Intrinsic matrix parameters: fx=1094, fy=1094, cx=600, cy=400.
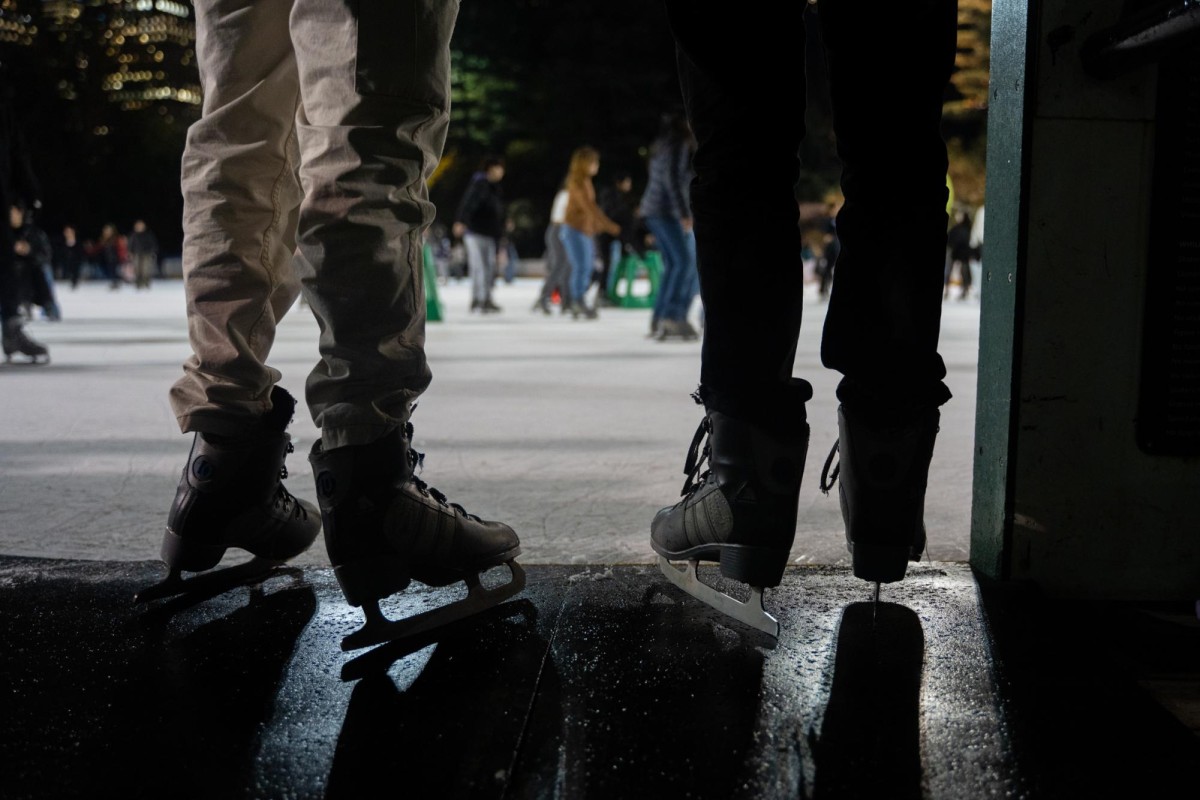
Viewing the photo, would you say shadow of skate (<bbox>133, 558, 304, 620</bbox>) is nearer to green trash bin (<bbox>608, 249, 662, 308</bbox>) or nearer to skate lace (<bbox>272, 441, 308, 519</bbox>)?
skate lace (<bbox>272, 441, 308, 519</bbox>)

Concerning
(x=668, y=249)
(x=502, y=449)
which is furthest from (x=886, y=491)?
(x=668, y=249)

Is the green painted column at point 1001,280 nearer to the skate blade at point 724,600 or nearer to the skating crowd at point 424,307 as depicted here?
the skating crowd at point 424,307

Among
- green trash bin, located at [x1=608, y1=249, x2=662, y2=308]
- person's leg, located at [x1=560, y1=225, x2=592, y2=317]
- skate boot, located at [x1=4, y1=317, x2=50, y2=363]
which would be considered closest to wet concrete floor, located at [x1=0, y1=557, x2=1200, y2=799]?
skate boot, located at [x1=4, y1=317, x2=50, y2=363]

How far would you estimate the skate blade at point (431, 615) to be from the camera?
1460mm

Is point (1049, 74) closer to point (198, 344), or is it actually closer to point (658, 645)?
point (658, 645)

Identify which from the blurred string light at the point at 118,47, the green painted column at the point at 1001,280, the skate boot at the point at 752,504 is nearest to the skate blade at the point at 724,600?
the skate boot at the point at 752,504

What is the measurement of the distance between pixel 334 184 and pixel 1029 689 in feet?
3.55

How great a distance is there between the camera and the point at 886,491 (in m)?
1.52

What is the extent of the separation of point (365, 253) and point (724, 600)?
71 centimetres

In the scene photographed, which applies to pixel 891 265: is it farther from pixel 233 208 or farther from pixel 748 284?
pixel 233 208

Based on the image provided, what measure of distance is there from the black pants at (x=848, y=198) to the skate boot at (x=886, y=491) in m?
0.04

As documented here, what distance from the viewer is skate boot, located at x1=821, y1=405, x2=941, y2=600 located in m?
1.52

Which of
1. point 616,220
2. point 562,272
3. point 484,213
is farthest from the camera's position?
point 616,220

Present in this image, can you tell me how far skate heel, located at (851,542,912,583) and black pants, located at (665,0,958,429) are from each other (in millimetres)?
199
